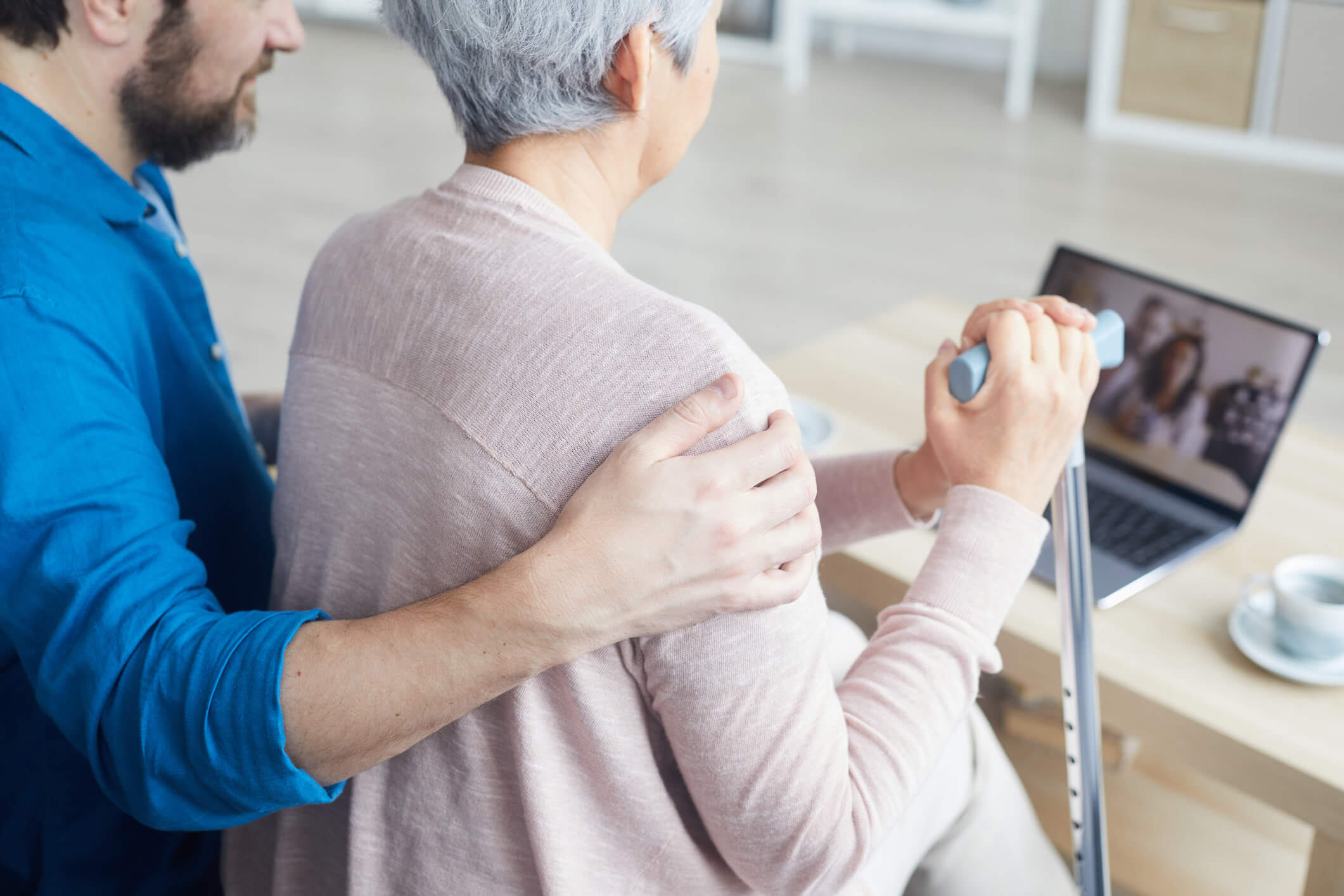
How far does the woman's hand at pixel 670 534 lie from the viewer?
72cm

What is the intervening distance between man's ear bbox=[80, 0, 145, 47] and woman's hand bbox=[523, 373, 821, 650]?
0.66 meters

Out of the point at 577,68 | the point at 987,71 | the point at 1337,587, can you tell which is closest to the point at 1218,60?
the point at 987,71

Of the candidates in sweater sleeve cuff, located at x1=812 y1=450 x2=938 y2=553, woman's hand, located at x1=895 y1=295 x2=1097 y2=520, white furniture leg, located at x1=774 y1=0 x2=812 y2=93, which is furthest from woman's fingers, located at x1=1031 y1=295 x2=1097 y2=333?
white furniture leg, located at x1=774 y1=0 x2=812 y2=93

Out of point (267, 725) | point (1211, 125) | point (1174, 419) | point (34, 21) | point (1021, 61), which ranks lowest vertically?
point (1211, 125)

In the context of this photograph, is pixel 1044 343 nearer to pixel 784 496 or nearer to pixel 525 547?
pixel 784 496

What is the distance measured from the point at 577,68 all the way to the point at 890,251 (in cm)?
309

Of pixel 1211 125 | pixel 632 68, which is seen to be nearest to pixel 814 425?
pixel 632 68

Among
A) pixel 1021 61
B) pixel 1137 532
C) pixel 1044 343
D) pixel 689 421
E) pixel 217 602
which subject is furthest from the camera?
pixel 1021 61

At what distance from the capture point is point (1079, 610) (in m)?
0.98

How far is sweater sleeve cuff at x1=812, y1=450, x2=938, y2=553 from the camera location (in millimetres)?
1118

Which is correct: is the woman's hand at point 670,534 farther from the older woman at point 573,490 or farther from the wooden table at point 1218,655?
the wooden table at point 1218,655

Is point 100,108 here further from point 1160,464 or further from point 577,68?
point 1160,464

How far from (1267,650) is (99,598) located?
99cm

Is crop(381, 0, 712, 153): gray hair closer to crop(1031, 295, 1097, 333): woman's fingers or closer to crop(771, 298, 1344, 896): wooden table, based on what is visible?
crop(1031, 295, 1097, 333): woman's fingers
